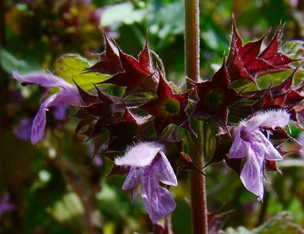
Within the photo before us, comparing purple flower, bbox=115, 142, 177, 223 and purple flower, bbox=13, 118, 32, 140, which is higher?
purple flower, bbox=115, 142, 177, 223

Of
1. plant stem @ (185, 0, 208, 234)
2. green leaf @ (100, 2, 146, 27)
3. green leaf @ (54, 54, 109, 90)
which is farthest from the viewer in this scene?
green leaf @ (100, 2, 146, 27)

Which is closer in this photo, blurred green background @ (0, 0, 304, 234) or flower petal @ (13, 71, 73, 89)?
flower petal @ (13, 71, 73, 89)

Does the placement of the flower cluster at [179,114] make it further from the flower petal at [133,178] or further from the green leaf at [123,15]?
the green leaf at [123,15]

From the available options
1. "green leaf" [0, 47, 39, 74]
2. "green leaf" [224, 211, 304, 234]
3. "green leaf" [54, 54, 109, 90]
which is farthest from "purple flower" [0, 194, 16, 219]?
"green leaf" [224, 211, 304, 234]

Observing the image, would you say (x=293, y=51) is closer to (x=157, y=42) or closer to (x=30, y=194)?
(x=157, y=42)

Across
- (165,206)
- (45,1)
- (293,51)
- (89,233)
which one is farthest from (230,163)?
(45,1)

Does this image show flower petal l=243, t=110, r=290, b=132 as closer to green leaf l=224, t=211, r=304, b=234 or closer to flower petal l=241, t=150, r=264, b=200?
flower petal l=241, t=150, r=264, b=200

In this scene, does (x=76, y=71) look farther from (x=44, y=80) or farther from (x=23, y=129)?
(x=23, y=129)
